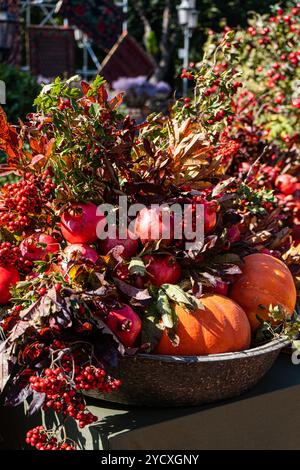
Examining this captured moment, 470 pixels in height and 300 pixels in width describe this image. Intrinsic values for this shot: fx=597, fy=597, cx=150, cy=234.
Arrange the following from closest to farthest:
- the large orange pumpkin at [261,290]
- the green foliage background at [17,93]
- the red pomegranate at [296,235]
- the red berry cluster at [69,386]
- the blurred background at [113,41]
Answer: the red berry cluster at [69,386] → the large orange pumpkin at [261,290] → the red pomegranate at [296,235] → the green foliage background at [17,93] → the blurred background at [113,41]

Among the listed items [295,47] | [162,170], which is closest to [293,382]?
[162,170]

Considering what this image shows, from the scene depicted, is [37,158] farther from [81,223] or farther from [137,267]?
[137,267]

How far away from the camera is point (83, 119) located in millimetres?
1212

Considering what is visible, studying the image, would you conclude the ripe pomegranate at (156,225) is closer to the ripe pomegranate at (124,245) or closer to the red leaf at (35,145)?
the ripe pomegranate at (124,245)

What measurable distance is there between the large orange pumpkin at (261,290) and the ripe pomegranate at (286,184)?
79cm

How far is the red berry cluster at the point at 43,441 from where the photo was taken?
102 centimetres

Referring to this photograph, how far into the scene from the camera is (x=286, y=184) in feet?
7.02

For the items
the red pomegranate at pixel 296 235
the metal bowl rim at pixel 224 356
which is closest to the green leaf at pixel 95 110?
the metal bowl rim at pixel 224 356

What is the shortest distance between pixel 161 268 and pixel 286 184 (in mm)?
1026

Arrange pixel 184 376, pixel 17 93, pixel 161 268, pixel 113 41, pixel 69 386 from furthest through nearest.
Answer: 1. pixel 113 41
2. pixel 17 93
3. pixel 161 268
4. pixel 184 376
5. pixel 69 386

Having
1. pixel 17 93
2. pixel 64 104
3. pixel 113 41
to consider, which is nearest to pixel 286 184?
pixel 64 104
